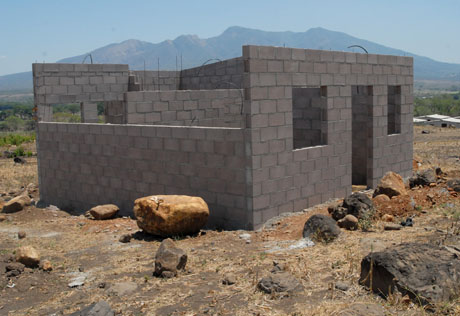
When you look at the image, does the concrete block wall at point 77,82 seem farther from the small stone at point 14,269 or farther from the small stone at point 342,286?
the small stone at point 342,286

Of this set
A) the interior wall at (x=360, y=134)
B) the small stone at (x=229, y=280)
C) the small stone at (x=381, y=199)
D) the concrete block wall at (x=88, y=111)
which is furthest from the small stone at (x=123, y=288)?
the concrete block wall at (x=88, y=111)

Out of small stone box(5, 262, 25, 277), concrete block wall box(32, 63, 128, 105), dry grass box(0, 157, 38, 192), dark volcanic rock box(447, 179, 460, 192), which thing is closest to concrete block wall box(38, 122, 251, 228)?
concrete block wall box(32, 63, 128, 105)

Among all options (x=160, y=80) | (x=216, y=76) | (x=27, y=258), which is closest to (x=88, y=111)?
(x=160, y=80)

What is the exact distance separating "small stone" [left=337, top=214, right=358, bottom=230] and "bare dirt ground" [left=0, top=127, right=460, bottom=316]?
0.34 meters

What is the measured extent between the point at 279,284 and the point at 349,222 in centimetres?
317

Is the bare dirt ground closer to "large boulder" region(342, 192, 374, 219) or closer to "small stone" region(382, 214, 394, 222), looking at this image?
"small stone" region(382, 214, 394, 222)

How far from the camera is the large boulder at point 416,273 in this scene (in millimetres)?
5941

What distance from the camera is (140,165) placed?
1188 cm

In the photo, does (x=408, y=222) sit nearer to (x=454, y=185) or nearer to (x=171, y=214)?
(x=454, y=185)

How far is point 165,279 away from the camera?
24.4ft

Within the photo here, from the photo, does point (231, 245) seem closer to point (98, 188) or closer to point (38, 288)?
point (38, 288)

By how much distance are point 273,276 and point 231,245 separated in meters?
2.48

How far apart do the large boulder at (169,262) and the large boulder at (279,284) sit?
1418 millimetres

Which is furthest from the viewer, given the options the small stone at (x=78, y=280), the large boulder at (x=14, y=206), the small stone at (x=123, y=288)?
the large boulder at (x=14, y=206)
